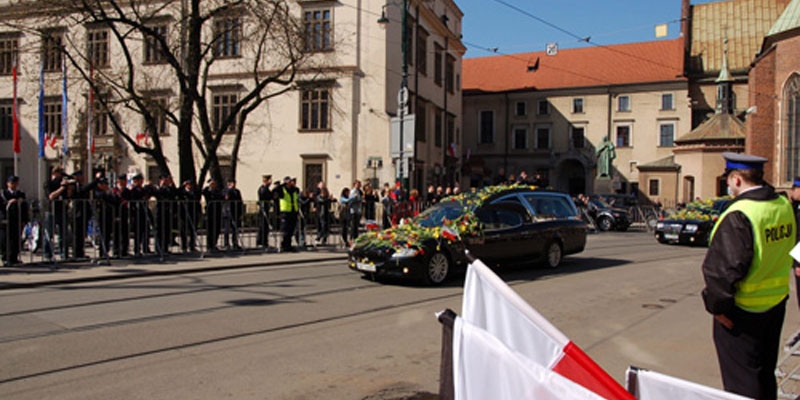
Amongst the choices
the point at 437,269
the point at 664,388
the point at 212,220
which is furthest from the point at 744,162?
the point at 212,220

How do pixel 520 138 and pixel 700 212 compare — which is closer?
pixel 700 212

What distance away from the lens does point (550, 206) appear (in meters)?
13.6

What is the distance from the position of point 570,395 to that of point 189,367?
472 cm

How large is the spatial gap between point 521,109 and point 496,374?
59036 millimetres

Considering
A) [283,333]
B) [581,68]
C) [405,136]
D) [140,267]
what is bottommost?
[283,333]

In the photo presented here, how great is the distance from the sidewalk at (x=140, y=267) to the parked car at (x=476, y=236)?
3127 mm

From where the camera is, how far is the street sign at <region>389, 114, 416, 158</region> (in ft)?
63.7

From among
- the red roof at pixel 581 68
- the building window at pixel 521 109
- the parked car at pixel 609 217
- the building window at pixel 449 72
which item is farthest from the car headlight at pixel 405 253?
the building window at pixel 521 109

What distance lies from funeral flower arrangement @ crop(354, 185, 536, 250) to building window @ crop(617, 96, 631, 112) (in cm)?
4702

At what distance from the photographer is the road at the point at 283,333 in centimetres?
527

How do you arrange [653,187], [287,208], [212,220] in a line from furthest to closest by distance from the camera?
[653,187] < [287,208] < [212,220]

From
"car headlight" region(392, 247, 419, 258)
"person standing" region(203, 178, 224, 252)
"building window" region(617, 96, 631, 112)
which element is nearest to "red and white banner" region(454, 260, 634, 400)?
"car headlight" region(392, 247, 419, 258)

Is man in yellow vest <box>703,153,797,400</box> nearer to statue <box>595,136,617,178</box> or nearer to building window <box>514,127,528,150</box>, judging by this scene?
statue <box>595,136,617,178</box>

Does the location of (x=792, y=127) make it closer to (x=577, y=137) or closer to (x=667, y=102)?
(x=667, y=102)
